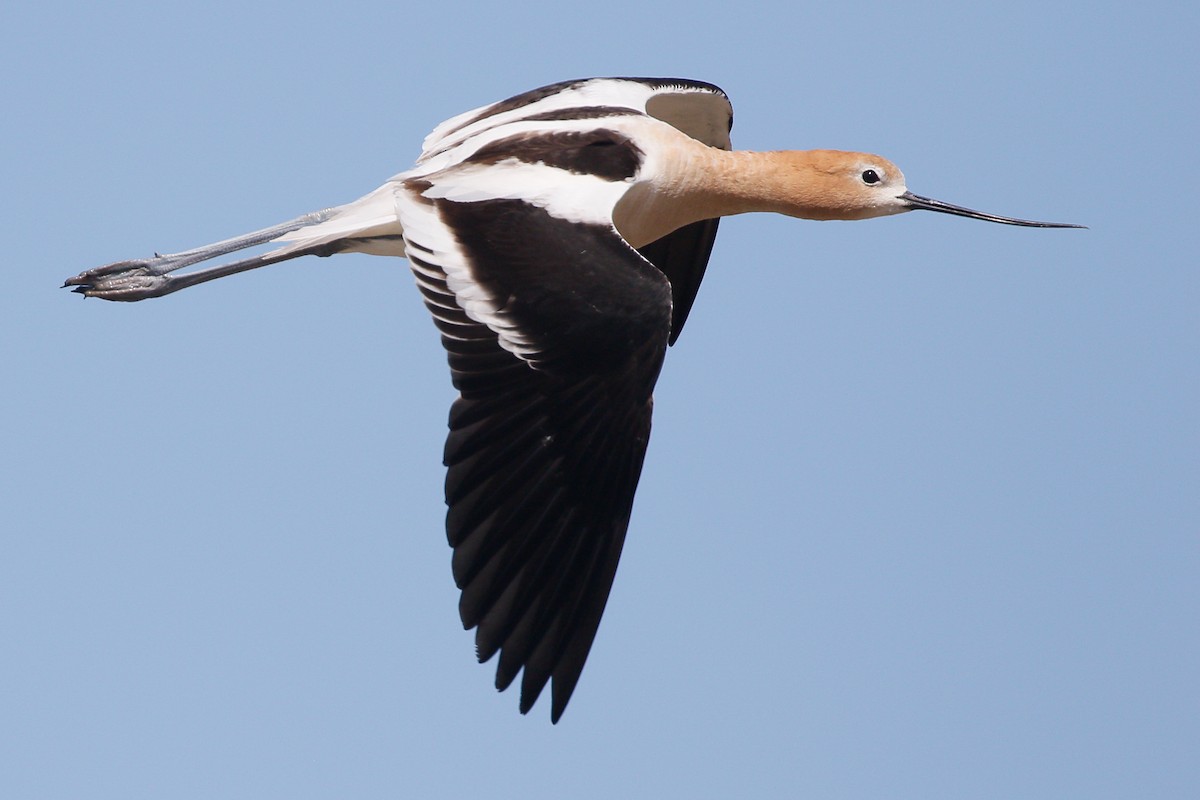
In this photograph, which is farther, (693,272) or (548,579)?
(693,272)

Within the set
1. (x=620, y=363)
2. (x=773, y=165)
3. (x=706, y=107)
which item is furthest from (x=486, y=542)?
(x=706, y=107)

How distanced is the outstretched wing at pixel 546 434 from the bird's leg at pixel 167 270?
5.68 ft

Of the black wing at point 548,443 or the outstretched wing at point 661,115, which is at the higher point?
the outstretched wing at point 661,115

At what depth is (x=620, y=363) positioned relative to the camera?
20.4ft

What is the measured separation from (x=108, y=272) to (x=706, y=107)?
2926mm

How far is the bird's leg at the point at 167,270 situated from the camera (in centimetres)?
787

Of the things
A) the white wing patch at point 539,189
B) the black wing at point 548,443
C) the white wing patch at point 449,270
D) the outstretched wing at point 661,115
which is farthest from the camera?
the outstretched wing at point 661,115

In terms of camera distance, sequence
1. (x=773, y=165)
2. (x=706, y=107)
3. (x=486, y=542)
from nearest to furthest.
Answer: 1. (x=486, y=542)
2. (x=773, y=165)
3. (x=706, y=107)

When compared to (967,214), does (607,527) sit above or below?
below

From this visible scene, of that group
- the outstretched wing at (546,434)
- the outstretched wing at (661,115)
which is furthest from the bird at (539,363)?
the outstretched wing at (661,115)

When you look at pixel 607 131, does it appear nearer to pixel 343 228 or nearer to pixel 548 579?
pixel 343 228

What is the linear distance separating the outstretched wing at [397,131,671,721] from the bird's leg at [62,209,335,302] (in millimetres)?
1730

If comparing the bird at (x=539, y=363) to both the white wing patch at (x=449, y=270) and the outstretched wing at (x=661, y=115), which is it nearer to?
the white wing patch at (x=449, y=270)

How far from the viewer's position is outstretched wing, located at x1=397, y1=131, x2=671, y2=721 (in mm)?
6066
